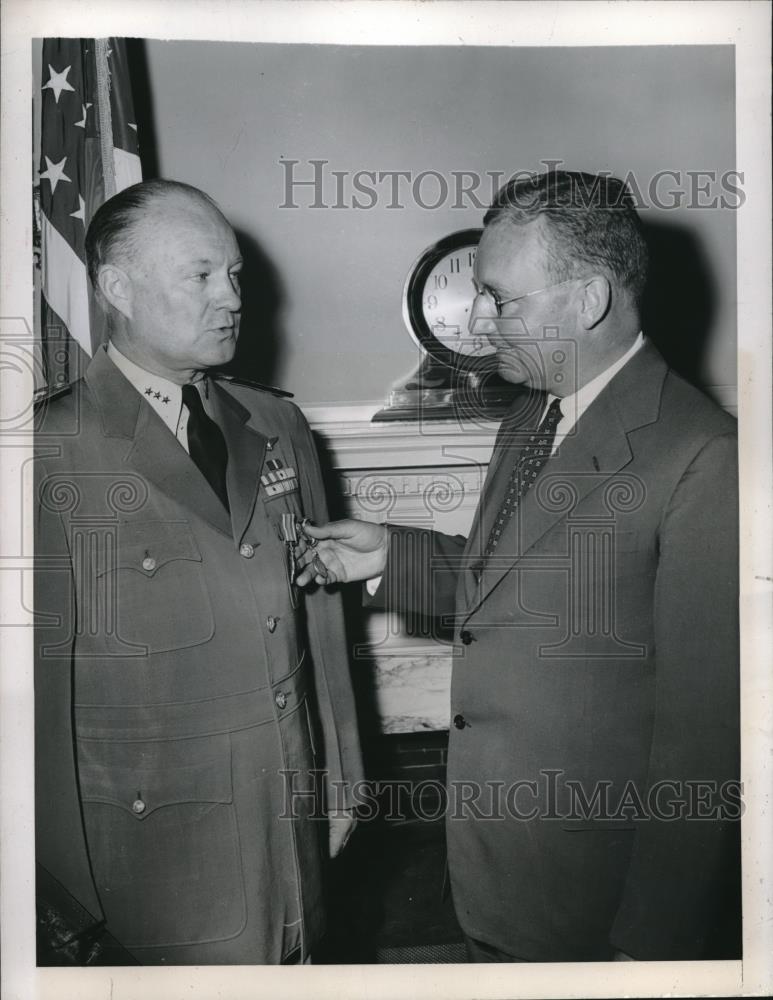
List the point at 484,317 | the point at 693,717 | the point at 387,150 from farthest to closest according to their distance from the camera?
the point at 387,150 → the point at 484,317 → the point at 693,717

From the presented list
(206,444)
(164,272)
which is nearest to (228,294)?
(164,272)

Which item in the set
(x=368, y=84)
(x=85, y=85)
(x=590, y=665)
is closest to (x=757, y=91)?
(x=368, y=84)

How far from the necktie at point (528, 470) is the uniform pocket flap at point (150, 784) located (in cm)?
60

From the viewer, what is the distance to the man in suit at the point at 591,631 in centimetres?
136

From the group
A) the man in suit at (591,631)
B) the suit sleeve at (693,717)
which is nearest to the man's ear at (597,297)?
the man in suit at (591,631)

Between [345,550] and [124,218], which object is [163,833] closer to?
[345,550]

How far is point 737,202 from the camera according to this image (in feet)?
5.15

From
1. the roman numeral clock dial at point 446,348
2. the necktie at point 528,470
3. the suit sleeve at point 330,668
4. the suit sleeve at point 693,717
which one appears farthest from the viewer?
the roman numeral clock dial at point 446,348

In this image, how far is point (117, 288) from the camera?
140cm

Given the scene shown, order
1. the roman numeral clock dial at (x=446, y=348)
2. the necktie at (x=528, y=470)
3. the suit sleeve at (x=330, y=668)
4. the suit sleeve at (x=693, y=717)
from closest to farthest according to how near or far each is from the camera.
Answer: the suit sleeve at (x=693, y=717)
the necktie at (x=528, y=470)
the suit sleeve at (x=330, y=668)
the roman numeral clock dial at (x=446, y=348)

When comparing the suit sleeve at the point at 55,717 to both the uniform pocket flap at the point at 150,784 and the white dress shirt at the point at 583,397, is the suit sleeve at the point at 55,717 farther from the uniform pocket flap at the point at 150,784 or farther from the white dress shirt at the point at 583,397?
the white dress shirt at the point at 583,397

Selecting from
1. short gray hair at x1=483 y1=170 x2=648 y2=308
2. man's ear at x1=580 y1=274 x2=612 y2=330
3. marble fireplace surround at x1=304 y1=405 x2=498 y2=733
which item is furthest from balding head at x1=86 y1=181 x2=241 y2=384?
man's ear at x1=580 y1=274 x2=612 y2=330

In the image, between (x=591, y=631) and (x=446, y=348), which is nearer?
(x=591, y=631)

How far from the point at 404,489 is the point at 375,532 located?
0.18 meters
